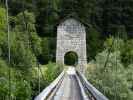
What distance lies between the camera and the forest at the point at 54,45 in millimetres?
38647

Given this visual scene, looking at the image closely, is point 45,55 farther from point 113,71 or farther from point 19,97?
point 19,97

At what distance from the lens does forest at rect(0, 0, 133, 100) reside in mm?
38647

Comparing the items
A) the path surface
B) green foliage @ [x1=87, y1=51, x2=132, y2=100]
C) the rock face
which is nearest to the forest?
green foliage @ [x1=87, y1=51, x2=132, y2=100]

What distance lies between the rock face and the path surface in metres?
8.84

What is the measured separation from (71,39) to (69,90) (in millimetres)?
29089

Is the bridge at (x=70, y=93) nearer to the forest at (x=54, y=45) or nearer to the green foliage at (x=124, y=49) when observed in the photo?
the forest at (x=54, y=45)

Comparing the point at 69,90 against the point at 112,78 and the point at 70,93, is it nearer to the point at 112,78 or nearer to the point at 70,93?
the point at 70,93

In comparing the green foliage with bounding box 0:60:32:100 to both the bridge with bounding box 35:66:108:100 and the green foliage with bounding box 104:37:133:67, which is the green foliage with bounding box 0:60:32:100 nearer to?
the bridge with bounding box 35:66:108:100

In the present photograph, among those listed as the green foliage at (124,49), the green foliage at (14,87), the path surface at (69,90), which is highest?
the green foliage at (124,49)

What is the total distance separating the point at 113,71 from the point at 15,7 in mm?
18312

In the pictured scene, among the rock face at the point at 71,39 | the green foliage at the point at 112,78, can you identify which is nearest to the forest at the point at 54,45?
the green foliage at the point at 112,78

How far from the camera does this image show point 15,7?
6178cm

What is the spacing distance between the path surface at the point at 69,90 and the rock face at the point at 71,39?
884cm

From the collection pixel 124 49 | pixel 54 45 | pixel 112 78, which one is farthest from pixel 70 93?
pixel 54 45
